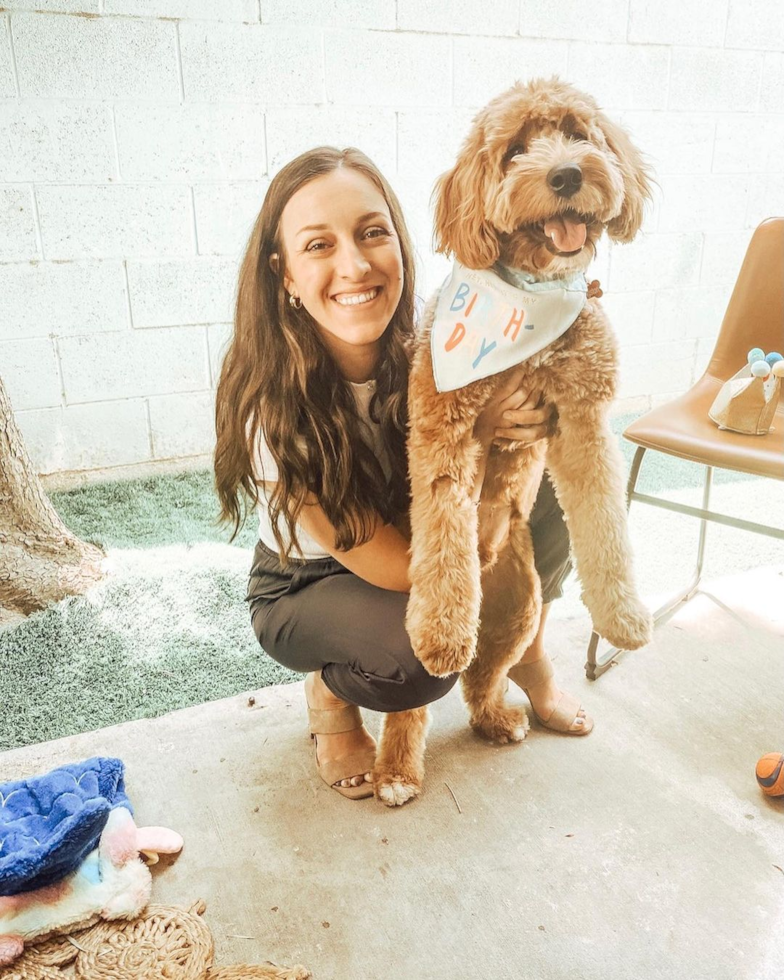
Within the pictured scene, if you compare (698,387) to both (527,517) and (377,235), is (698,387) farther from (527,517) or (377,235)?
(377,235)

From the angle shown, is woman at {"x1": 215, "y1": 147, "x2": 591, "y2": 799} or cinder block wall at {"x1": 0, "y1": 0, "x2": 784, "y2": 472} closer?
woman at {"x1": 215, "y1": 147, "x2": 591, "y2": 799}

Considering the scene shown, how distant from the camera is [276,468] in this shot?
1452mm

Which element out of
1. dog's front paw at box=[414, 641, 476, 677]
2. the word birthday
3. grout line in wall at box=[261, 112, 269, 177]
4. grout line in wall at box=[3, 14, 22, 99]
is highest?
grout line in wall at box=[3, 14, 22, 99]

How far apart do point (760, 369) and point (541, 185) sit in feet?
3.74

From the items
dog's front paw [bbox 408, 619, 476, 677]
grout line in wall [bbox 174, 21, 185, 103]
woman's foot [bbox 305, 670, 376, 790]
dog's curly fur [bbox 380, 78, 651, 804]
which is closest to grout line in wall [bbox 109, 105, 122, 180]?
grout line in wall [bbox 174, 21, 185, 103]

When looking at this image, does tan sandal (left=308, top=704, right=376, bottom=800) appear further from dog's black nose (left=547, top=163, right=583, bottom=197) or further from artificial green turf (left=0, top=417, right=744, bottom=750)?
dog's black nose (left=547, top=163, right=583, bottom=197)

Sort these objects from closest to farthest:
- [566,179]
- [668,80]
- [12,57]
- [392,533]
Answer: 1. [566,179]
2. [392,533]
3. [12,57]
4. [668,80]

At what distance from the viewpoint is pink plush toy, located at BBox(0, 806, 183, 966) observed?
4.20 ft

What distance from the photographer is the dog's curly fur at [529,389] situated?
1113 mm

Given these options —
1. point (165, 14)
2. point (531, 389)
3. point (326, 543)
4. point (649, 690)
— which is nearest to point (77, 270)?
point (165, 14)

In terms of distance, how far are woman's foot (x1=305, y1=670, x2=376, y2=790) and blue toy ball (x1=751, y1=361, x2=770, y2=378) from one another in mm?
1293

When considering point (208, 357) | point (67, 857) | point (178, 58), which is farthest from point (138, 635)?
point (178, 58)

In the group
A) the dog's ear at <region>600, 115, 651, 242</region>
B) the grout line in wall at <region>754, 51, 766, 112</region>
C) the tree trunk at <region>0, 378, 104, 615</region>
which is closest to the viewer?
the dog's ear at <region>600, 115, 651, 242</region>

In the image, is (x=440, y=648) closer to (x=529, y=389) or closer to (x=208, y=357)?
(x=529, y=389)
